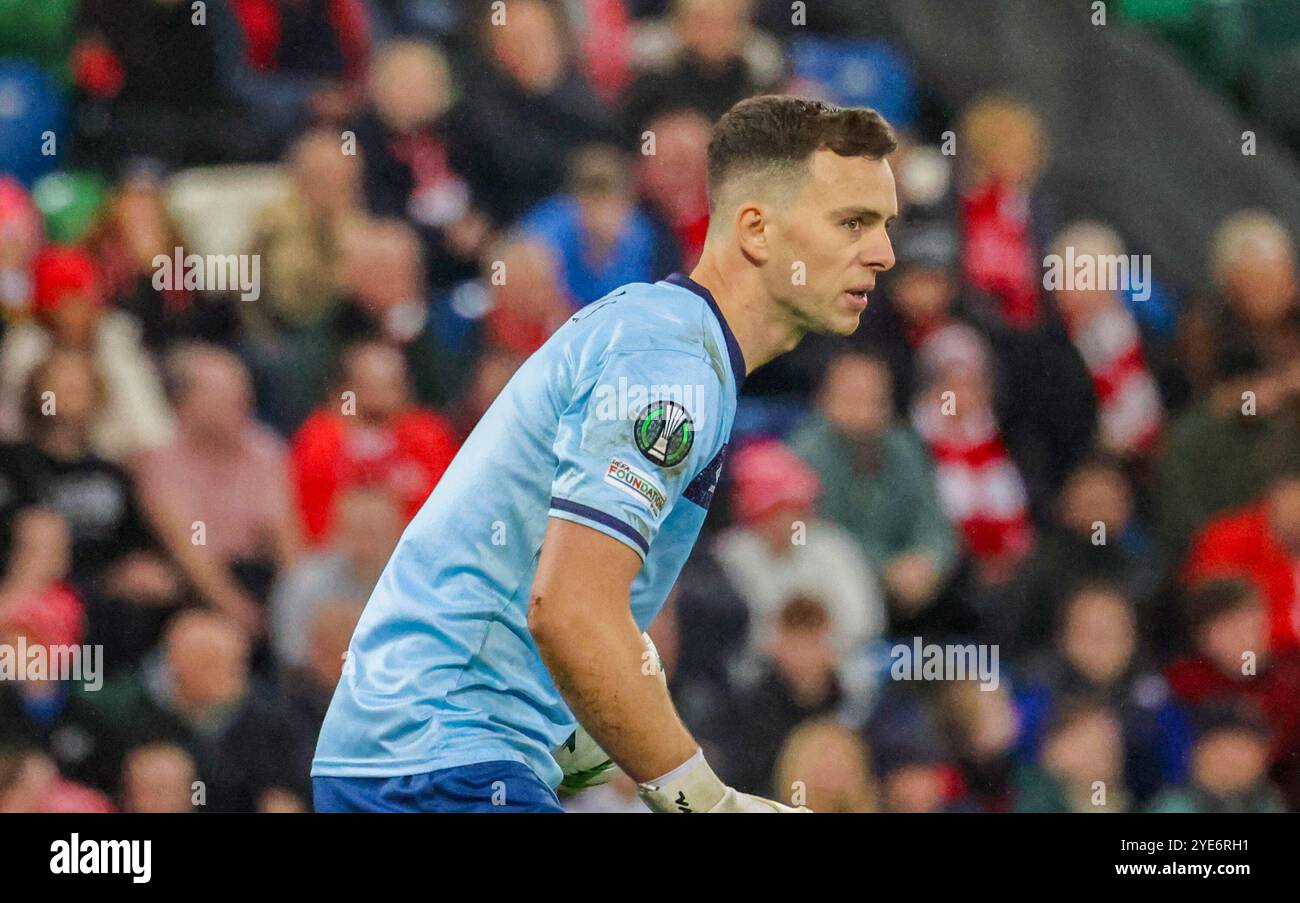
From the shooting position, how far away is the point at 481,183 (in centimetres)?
674

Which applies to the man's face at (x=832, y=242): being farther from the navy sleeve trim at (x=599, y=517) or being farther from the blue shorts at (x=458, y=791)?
the blue shorts at (x=458, y=791)

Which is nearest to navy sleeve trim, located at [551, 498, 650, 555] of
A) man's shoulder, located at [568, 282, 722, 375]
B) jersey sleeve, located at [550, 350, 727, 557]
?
jersey sleeve, located at [550, 350, 727, 557]

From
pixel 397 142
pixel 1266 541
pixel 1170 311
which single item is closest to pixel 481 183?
pixel 397 142

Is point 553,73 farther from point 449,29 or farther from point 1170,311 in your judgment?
point 1170,311

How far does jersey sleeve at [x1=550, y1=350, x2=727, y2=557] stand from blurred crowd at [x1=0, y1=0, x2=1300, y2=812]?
2.46 m

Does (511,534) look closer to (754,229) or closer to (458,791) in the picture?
(458,791)

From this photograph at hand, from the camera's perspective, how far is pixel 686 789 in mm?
3746

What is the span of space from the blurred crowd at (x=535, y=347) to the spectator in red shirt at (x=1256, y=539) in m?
0.01

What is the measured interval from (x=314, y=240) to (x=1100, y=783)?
311 centimetres

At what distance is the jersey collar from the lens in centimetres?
400

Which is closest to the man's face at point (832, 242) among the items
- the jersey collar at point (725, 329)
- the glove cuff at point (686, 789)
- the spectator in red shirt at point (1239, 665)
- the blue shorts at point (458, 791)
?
the jersey collar at point (725, 329)

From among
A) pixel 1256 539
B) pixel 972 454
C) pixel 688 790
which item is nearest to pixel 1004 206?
pixel 972 454

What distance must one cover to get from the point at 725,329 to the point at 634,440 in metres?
0.42

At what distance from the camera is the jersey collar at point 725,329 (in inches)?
157
